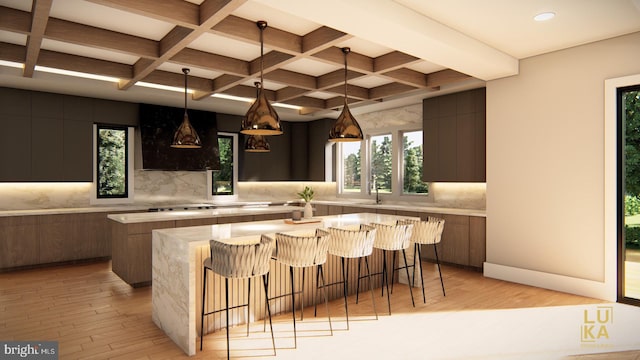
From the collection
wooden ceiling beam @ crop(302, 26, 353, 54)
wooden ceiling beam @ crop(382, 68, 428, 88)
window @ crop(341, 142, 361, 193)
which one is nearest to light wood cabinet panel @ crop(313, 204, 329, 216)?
window @ crop(341, 142, 361, 193)

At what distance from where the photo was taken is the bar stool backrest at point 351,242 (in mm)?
3631

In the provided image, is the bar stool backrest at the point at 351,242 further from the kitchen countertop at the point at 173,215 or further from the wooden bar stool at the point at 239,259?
the kitchen countertop at the point at 173,215

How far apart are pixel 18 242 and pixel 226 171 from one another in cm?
379

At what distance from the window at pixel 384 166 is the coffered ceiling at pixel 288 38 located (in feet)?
5.16

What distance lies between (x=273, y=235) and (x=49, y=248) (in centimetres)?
442

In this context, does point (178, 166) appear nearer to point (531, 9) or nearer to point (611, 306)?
point (531, 9)

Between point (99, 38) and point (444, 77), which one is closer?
point (99, 38)

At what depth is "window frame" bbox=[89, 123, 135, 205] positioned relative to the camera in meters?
6.66

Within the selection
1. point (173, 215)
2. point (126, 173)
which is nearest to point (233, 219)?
point (173, 215)

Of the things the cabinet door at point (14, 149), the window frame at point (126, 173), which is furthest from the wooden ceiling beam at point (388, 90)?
the cabinet door at point (14, 149)

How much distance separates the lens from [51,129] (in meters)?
6.11

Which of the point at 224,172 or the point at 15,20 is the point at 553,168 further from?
the point at 224,172

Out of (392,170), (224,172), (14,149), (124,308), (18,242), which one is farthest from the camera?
(224,172)

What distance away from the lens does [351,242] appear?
363 cm
